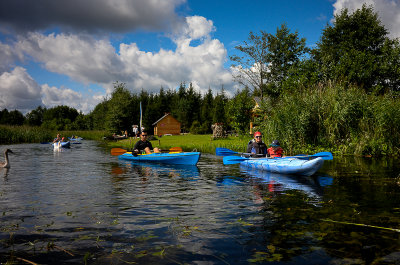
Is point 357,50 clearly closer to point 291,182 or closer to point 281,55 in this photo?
point 281,55

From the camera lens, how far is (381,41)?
1528 inches

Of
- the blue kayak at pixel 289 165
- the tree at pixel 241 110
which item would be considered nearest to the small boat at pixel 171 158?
the blue kayak at pixel 289 165

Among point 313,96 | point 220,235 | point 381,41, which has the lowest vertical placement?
point 220,235

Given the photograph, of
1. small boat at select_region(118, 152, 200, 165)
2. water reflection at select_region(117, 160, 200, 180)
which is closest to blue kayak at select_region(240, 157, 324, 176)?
water reflection at select_region(117, 160, 200, 180)

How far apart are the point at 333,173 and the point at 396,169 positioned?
9.57 feet

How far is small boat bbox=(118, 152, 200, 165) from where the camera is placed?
13945mm

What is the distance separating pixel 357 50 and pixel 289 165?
114ft

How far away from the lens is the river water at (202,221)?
4.12m

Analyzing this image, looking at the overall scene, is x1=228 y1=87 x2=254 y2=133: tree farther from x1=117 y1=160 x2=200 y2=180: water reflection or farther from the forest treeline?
x1=117 y1=160 x2=200 y2=180: water reflection

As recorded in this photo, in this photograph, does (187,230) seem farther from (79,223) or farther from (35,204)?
(35,204)

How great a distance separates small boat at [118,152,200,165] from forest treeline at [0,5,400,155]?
8.02m

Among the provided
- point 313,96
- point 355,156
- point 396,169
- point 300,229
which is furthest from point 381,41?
point 300,229

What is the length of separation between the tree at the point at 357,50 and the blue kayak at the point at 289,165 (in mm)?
25261

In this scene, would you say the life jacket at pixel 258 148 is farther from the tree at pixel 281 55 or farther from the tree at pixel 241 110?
the tree at pixel 281 55
